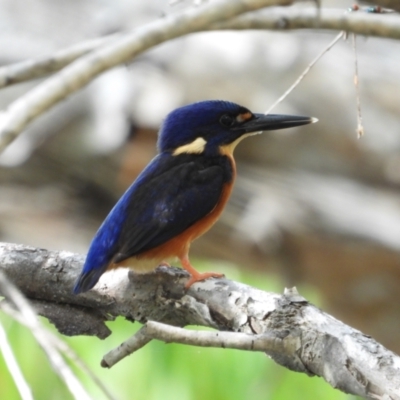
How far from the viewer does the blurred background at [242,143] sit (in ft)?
18.2

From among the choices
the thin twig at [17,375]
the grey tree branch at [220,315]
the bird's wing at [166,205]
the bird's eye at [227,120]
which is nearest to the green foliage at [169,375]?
the grey tree branch at [220,315]

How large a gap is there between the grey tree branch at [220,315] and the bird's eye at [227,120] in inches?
28.7

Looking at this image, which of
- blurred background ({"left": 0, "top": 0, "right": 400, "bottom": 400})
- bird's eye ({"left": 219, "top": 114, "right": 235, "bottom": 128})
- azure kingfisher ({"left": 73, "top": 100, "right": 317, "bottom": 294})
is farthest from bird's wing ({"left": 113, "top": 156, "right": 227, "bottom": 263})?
blurred background ({"left": 0, "top": 0, "right": 400, "bottom": 400})

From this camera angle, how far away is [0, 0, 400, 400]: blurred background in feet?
18.2

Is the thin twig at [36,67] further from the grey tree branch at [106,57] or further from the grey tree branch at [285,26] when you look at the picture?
the grey tree branch at [106,57]

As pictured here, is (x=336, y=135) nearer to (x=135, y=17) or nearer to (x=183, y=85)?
(x=183, y=85)

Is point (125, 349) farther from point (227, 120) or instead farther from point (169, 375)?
point (169, 375)

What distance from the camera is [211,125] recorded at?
3219 millimetres

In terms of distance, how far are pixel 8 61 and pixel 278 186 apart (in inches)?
86.2

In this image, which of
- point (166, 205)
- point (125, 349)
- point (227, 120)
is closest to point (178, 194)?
point (166, 205)

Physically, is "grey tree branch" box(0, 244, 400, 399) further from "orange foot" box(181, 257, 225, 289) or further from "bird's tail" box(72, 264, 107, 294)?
"bird's tail" box(72, 264, 107, 294)

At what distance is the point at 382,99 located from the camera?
562cm

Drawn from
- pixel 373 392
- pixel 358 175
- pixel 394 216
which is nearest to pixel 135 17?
pixel 358 175

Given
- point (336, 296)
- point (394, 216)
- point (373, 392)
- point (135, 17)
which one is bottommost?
point (336, 296)
